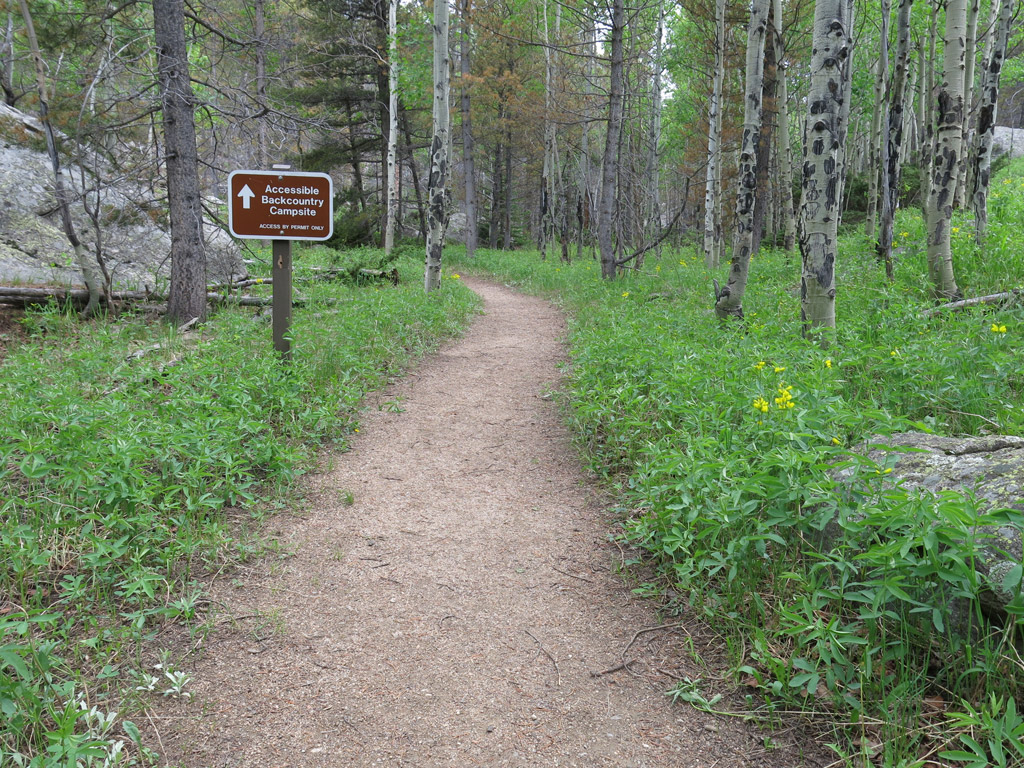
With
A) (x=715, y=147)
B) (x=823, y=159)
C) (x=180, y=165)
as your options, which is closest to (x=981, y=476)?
(x=823, y=159)

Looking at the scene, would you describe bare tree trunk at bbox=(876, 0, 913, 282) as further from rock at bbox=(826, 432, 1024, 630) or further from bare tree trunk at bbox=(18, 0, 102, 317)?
bare tree trunk at bbox=(18, 0, 102, 317)

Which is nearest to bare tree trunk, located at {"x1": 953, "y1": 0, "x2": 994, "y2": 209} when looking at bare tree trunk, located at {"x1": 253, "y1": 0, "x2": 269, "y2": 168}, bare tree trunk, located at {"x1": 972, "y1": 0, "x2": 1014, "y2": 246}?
bare tree trunk, located at {"x1": 972, "y1": 0, "x2": 1014, "y2": 246}

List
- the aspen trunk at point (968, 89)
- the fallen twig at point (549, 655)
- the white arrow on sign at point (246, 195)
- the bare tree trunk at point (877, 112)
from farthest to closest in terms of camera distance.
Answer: the bare tree trunk at point (877, 112) → the aspen trunk at point (968, 89) → the white arrow on sign at point (246, 195) → the fallen twig at point (549, 655)

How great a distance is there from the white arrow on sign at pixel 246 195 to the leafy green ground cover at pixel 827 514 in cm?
383

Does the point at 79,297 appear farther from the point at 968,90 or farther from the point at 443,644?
the point at 968,90

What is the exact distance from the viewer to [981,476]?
255 centimetres

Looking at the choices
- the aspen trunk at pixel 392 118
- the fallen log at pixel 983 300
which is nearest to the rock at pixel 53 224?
the aspen trunk at pixel 392 118

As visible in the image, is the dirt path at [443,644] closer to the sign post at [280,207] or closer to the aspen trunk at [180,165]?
the sign post at [280,207]

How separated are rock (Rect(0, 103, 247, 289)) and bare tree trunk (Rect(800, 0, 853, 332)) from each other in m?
8.66

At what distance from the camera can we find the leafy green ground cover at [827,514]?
216 cm

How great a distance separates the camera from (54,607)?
9.84 ft

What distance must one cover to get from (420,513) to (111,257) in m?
8.61

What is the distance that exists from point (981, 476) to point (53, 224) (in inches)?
503

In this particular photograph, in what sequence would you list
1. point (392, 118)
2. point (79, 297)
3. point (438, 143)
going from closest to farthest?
point (79, 297) < point (438, 143) < point (392, 118)
